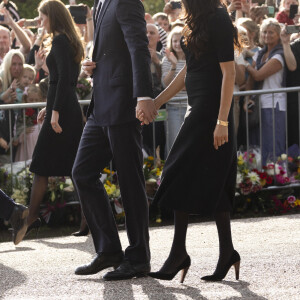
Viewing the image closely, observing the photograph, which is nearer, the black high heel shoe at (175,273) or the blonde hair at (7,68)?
the black high heel shoe at (175,273)

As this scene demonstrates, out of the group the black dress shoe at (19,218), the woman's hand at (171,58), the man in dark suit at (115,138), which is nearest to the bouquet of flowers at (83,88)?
the woman's hand at (171,58)

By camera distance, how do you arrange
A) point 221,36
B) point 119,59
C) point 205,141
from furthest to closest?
point 119,59
point 205,141
point 221,36

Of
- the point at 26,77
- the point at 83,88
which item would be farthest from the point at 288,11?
the point at 26,77

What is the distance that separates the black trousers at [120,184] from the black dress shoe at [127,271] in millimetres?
33

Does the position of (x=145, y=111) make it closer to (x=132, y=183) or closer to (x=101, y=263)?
(x=132, y=183)

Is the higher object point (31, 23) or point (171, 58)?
point (31, 23)

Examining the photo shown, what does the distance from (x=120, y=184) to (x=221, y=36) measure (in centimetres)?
118

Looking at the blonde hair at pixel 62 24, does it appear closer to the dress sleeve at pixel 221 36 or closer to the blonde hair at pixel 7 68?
the blonde hair at pixel 7 68

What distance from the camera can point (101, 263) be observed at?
19.2 feet

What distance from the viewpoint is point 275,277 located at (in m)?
5.74

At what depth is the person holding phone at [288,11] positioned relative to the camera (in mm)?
11469

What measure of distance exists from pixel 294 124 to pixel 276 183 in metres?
0.68

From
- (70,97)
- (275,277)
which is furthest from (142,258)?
(70,97)

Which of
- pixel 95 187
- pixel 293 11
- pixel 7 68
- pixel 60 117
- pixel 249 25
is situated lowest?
pixel 95 187
